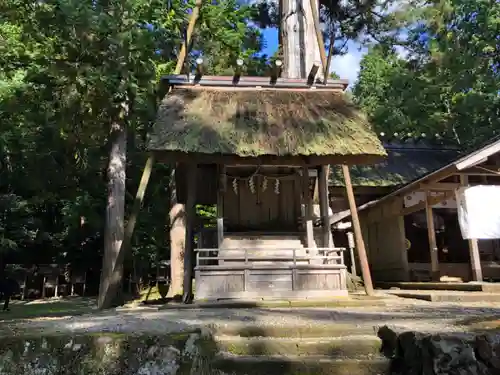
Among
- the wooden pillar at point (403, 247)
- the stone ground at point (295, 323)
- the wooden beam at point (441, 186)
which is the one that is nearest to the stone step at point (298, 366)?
the stone ground at point (295, 323)

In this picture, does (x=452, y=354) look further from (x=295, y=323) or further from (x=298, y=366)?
(x=295, y=323)

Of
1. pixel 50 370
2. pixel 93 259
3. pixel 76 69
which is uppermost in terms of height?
pixel 76 69

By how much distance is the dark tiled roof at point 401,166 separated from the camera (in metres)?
15.7

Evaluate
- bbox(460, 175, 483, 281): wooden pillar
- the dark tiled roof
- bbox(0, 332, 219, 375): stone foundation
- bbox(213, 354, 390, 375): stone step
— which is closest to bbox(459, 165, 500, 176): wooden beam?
bbox(460, 175, 483, 281): wooden pillar

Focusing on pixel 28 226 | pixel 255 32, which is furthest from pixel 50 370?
pixel 28 226

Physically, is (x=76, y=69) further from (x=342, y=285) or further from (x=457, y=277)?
(x=457, y=277)

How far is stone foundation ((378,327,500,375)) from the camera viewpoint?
353 centimetres

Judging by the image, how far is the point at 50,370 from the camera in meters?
3.71

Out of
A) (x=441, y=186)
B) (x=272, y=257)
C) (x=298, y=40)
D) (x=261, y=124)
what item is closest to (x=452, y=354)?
(x=272, y=257)

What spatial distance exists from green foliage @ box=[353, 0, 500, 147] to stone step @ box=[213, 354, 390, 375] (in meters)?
14.9

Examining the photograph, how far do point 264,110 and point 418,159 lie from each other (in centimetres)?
1072

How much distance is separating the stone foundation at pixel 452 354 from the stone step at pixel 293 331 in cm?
75

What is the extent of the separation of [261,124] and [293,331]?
5274 millimetres

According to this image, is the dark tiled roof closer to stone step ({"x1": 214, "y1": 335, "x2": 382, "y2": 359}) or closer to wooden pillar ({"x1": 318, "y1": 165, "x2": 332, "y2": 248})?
wooden pillar ({"x1": 318, "y1": 165, "x2": 332, "y2": 248})
